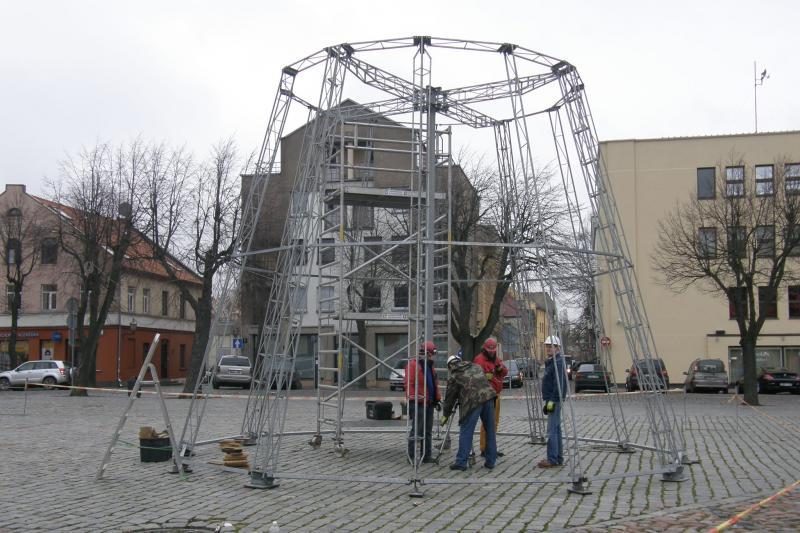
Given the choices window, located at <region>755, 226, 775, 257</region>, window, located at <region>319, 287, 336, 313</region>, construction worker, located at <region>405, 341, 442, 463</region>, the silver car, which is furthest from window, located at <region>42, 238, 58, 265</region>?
construction worker, located at <region>405, 341, 442, 463</region>

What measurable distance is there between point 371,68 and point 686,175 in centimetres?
3532

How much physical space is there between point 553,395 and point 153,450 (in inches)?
224

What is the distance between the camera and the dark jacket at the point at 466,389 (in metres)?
11.5

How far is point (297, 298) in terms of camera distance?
1078 centimetres

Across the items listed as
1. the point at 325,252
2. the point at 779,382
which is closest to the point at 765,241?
the point at 779,382

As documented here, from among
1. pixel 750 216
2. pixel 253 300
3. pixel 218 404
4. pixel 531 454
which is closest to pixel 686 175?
pixel 750 216

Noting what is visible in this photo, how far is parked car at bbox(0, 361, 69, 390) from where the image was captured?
139 feet

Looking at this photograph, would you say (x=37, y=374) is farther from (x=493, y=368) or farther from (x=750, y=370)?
(x=493, y=368)

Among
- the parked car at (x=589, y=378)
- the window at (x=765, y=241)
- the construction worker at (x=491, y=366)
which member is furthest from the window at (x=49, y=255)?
the construction worker at (x=491, y=366)

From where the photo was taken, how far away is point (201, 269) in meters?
32.3

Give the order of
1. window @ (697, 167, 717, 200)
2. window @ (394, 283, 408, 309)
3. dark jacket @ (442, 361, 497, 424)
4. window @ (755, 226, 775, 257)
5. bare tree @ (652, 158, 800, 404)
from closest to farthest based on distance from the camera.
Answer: dark jacket @ (442, 361, 497, 424) < bare tree @ (652, 158, 800, 404) < window @ (755, 226, 775, 257) < window @ (394, 283, 408, 309) < window @ (697, 167, 717, 200)

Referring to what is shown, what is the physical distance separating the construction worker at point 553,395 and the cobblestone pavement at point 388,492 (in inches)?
14.8

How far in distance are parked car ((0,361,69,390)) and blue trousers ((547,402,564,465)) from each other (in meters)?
35.5

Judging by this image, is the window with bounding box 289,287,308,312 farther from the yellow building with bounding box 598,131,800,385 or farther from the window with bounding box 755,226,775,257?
the yellow building with bounding box 598,131,800,385
